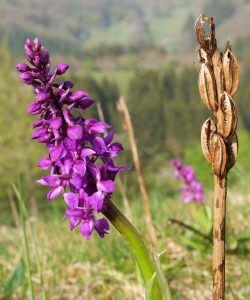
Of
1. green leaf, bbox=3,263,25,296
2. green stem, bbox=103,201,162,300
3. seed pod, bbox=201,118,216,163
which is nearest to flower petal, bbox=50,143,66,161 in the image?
green stem, bbox=103,201,162,300

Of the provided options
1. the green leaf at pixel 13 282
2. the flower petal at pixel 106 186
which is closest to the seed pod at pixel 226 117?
the flower petal at pixel 106 186

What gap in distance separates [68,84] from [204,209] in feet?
10.1

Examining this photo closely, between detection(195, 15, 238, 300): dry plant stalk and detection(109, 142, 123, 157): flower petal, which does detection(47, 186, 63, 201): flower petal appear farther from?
detection(195, 15, 238, 300): dry plant stalk

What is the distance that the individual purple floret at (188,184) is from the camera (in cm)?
464

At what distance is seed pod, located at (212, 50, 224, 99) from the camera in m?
1.28

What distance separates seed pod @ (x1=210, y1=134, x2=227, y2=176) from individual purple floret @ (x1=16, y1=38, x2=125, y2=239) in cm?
35

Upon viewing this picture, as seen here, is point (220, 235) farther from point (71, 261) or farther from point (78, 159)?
point (71, 261)

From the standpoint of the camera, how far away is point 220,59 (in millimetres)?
1285

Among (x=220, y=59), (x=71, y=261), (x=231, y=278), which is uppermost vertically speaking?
(x=220, y=59)

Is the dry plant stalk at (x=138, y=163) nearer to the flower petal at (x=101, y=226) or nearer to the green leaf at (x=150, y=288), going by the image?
the flower petal at (x=101, y=226)

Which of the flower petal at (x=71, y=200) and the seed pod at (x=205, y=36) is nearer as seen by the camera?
the seed pod at (x=205, y=36)

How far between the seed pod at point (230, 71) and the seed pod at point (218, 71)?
0.4 inches

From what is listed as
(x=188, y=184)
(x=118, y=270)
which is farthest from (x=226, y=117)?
(x=188, y=184)

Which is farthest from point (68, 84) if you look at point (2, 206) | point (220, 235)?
point (2, 206)
